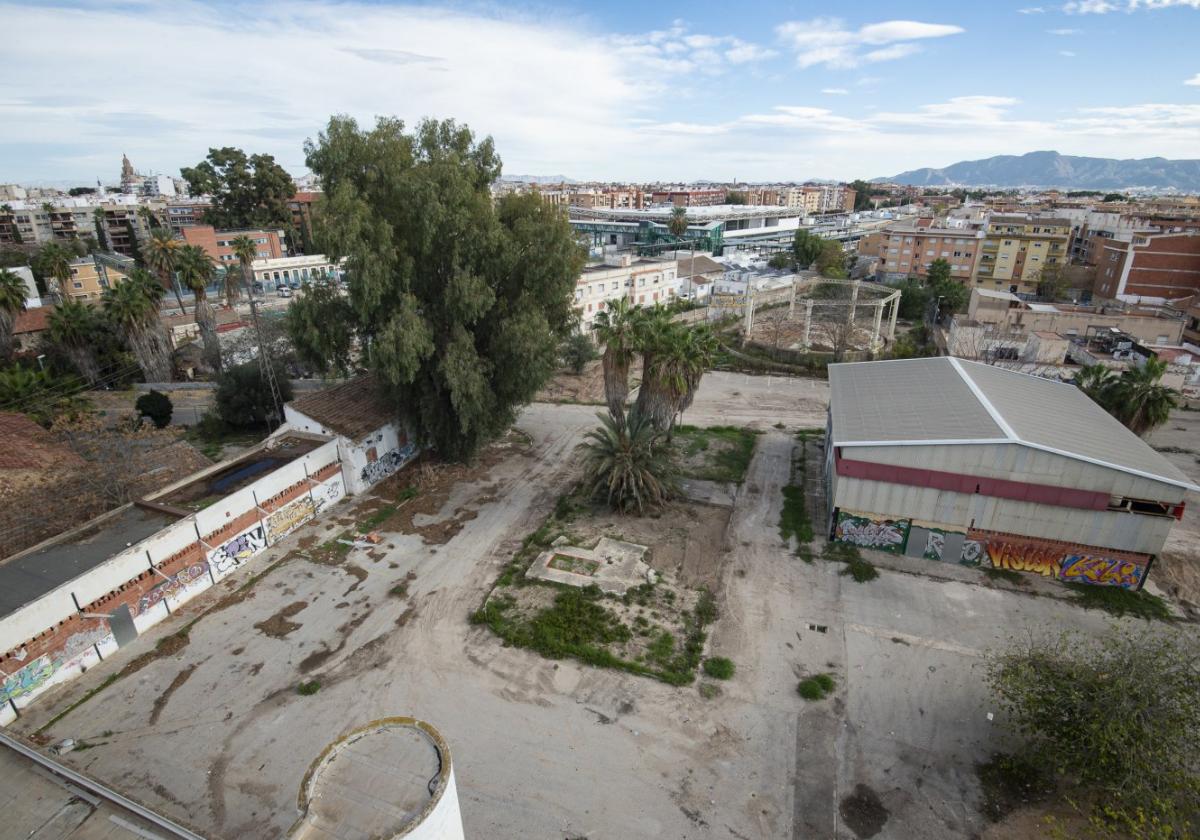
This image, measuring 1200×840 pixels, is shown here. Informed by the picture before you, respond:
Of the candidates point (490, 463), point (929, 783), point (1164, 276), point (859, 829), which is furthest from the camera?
point (1164, 276)

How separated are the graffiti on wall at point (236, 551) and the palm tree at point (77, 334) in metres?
28.6

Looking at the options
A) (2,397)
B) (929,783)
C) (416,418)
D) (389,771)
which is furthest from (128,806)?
(2,397)

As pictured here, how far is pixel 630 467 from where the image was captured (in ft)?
77.7

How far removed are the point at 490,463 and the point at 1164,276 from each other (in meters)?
67.8

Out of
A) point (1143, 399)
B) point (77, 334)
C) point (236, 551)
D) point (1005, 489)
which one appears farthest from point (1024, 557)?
point (77, 334)

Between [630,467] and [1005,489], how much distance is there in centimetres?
1305

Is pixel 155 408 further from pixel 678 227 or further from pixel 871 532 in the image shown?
pixel 678 227

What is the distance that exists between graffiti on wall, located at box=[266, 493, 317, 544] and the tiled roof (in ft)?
10.8

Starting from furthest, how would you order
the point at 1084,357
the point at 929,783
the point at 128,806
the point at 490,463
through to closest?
the point at 1084,357
the point at 490,463
the point at 929,783
the point at 128,806

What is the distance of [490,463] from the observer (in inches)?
1160

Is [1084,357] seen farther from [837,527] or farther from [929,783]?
[929,783]

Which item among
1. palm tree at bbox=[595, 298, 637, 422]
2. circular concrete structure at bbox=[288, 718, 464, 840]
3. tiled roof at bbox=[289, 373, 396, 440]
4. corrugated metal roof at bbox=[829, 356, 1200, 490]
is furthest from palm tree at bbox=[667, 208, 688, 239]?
circular concrete structure at bbox=[288, 718, 464, 840]

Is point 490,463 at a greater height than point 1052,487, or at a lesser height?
lesser

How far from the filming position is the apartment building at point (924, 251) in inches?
2795
